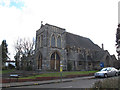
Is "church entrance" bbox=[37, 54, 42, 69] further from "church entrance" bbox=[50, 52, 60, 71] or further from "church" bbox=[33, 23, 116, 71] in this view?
"church entrance" bbox=[50, 52, 60, 71]

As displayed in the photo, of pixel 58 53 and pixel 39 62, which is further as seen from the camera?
pixel 39 62

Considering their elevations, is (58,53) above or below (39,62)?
above

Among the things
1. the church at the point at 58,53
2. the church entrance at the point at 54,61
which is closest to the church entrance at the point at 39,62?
the church at the point at 58,53

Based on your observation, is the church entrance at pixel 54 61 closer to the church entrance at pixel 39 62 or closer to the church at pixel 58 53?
the church at pixel 58 53

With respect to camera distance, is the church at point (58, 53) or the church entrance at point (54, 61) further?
the church entrance at point (54, 61)

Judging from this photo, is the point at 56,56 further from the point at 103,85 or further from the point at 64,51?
the point at 103,85

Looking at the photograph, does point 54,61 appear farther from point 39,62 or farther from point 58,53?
point 39,62

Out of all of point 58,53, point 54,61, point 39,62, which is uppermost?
point 58,53

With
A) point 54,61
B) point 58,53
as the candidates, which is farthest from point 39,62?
point 58,53

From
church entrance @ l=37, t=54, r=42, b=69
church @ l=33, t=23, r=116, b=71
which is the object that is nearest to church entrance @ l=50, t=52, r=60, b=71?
church @ l=33, t=23, r=116, b=71

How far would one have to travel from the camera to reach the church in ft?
98.4

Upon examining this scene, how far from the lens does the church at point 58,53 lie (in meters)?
30.0

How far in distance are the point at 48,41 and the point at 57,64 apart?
6644 mm

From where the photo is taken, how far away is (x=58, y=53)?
32188 millimetres
